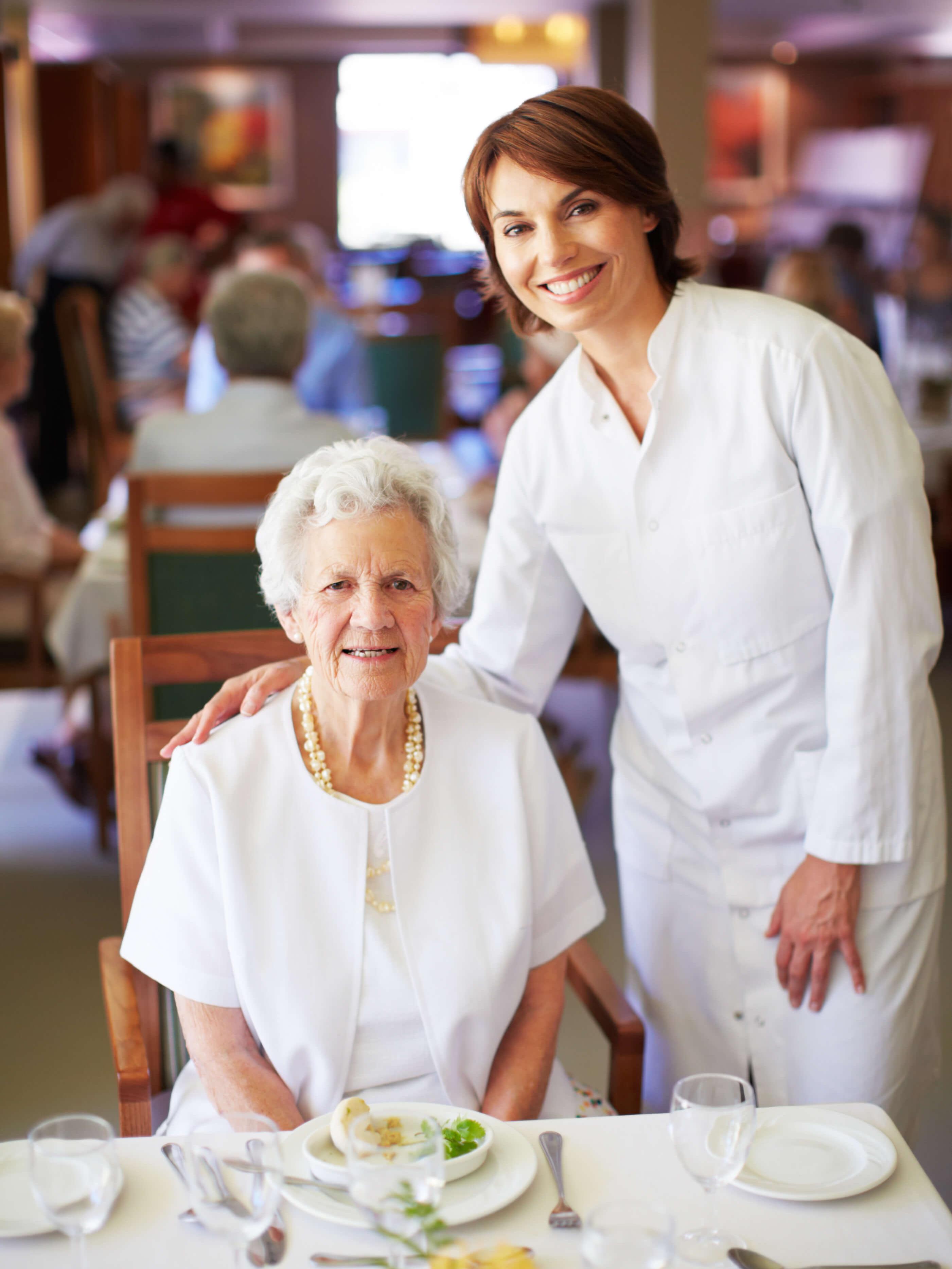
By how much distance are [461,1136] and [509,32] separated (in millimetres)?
13503

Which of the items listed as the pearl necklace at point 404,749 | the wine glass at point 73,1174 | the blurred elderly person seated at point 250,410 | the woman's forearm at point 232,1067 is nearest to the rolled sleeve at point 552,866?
the pearl necklace at point 404,749

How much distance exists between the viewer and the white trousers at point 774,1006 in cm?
167

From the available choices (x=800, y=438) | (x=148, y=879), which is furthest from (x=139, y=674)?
(x=800, y=438)

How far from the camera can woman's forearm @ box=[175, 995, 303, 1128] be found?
4.83 ft

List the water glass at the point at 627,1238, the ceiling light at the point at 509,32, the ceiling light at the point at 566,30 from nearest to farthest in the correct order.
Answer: the water glass at the point at 627,1238 → the ceiling light at the point at 566,30 → the ceiling light at the point at 509,32

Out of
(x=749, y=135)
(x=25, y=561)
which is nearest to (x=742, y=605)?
(x=25, y=561)

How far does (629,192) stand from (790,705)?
0.63 meters

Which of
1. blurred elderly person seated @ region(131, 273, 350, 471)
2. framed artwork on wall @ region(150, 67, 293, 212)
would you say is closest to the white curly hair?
blurred elderly person seated @ region(131, 273, 350, 471)

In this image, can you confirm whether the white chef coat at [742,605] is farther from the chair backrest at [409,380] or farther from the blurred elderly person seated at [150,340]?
the blurred elderly person seated at [150,340]

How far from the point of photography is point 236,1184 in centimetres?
102

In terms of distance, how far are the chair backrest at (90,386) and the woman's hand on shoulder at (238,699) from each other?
5.11 meters

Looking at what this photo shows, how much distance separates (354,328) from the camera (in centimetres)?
555

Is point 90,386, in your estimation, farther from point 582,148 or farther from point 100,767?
point 582,148

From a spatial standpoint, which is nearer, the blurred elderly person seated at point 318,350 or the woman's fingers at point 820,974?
the woman's fingers at point 820,974
